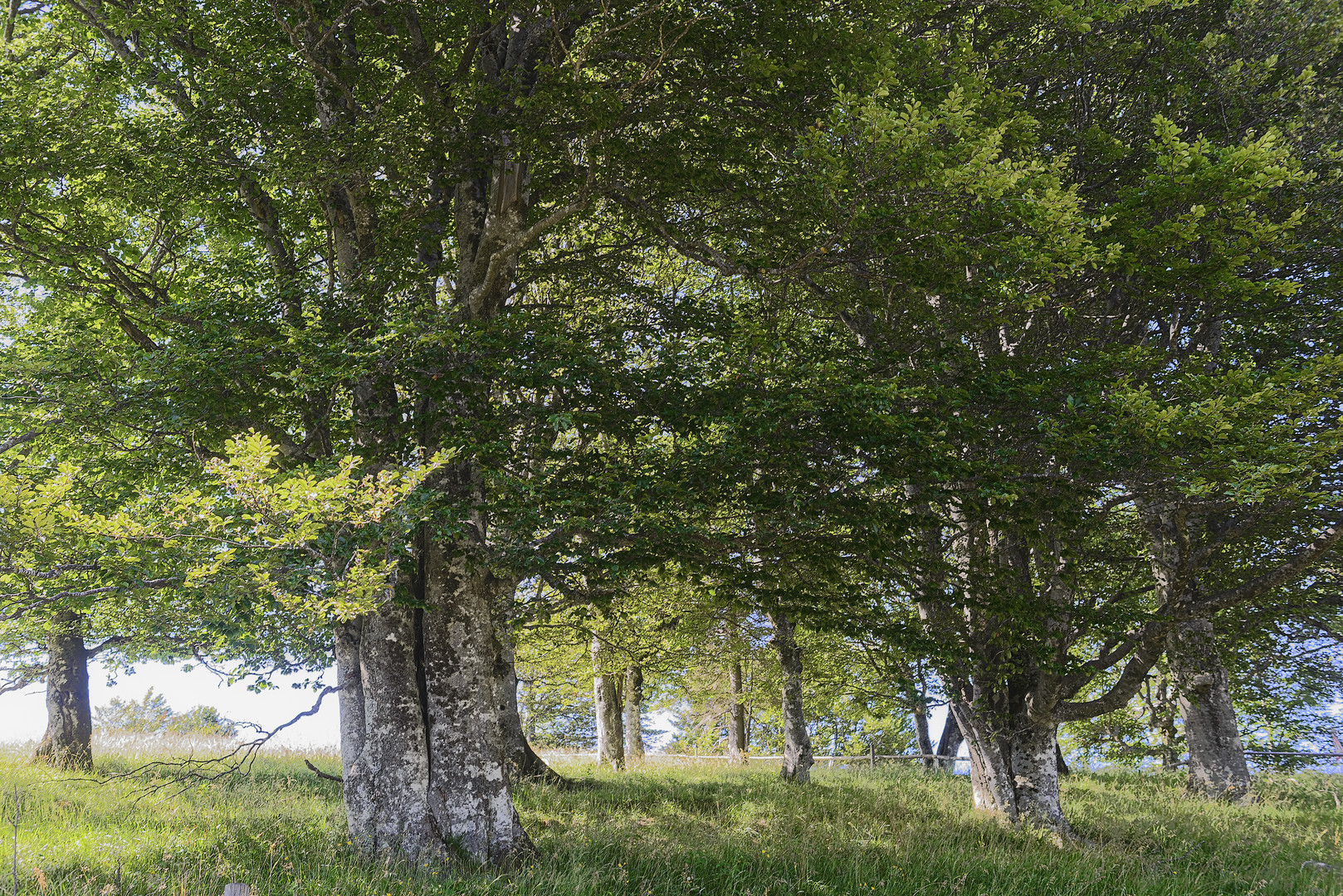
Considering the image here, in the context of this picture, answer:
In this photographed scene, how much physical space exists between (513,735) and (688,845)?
6.76 metres

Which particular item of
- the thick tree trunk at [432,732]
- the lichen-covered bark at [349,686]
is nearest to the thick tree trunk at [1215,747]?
the thick tree trunk at [432,732]

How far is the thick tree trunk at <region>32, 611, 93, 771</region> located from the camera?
623 inches

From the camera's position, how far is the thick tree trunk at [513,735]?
49.5 feet

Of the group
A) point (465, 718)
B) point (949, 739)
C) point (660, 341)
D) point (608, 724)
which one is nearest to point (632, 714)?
point (608, 724)

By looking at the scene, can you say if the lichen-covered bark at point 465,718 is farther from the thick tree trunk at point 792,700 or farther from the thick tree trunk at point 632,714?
the thick tree trunk at point 632,714

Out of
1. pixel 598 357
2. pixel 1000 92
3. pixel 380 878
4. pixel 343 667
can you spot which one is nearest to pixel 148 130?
pixel 598 357

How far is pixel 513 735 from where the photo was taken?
51.2 ft

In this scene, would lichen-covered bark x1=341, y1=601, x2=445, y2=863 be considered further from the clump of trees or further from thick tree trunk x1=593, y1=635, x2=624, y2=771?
thick tree trunk x1=593, y1=635, x2=624, y2=771

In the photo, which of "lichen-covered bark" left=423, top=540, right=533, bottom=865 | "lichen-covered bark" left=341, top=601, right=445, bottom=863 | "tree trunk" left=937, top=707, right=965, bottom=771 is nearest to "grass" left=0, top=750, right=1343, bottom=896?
"lichen-covered bark" left=341, top=601, right=445, bottom=863

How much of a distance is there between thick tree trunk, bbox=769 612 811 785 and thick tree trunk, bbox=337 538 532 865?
8090 millimetres

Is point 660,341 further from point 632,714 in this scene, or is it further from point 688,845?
point 632,714

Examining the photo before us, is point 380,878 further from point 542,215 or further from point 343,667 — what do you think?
point 542,215

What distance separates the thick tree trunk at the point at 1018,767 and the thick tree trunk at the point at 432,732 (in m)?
7.15

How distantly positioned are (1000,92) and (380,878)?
11030mm
